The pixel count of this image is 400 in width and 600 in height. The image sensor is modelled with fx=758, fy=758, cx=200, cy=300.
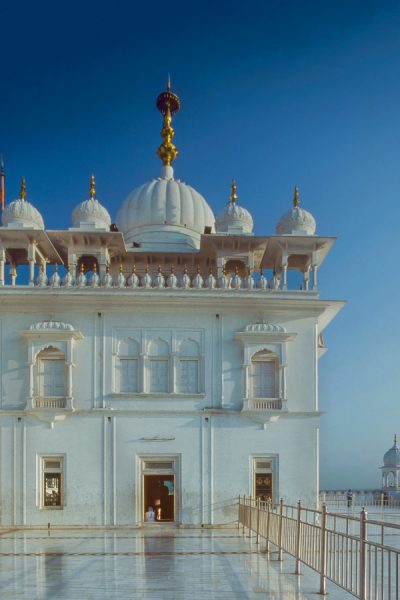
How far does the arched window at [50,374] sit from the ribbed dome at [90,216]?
4.16 metres

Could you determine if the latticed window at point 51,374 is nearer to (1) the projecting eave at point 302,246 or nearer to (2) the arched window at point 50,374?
(2) the arched window at point 50,374

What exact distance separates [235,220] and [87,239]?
14.5 feet

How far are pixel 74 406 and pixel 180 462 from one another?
322cm

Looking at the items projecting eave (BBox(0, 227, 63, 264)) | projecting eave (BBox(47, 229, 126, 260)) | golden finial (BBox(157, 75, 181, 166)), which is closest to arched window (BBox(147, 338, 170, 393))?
projecting eave (BBox(47, 229, 126, 260))

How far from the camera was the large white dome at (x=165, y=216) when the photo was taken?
2525cm

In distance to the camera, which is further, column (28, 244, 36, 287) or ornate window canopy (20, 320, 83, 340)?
column (28, 244, 36, 287)

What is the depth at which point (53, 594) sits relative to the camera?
9688 mm

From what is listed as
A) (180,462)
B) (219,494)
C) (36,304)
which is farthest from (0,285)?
(219,494)

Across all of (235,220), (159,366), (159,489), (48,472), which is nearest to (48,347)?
(159,366)

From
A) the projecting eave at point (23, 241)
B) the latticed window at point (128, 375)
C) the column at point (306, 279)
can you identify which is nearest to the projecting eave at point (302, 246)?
the column at point (306, 279)

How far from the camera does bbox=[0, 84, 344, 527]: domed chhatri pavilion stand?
794 inches

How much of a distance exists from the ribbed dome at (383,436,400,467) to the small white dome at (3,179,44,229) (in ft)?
69.3

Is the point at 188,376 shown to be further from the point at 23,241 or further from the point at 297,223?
the point at 23,241

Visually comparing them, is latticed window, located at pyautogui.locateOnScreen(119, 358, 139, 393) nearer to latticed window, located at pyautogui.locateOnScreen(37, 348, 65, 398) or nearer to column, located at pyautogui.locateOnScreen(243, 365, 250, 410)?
latticed window, located at pyautogui.locateOnScreen(37, 348, 65, 398)
